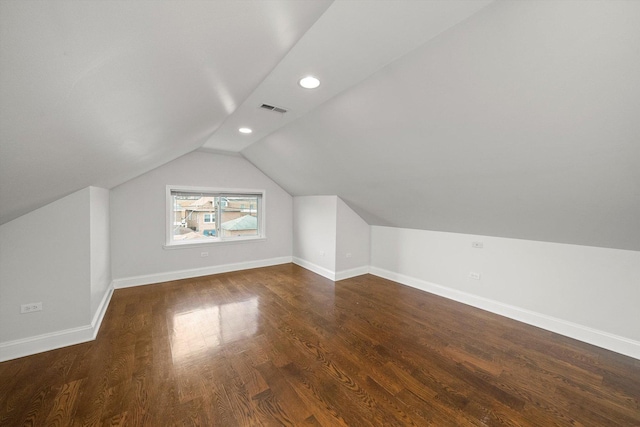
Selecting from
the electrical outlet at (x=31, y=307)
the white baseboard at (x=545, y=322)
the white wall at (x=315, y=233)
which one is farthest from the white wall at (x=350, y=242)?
the electrical outlet at (x=31, y=307)

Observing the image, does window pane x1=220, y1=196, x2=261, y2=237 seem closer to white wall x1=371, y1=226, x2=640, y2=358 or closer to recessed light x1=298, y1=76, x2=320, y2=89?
white wall x1=371, y1=226, x2=640, y2=358

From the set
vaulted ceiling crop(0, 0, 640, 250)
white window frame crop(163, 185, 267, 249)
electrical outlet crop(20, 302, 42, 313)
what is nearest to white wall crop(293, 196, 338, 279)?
white window frame crop(163, 185, 267, 249)

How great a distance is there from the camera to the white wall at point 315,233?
4598 millimetres

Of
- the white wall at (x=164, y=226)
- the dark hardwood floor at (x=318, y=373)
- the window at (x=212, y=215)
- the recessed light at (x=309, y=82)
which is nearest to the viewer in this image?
the dark hardwood floor at (x=318, y=373)

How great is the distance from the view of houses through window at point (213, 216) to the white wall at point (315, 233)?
2.90ft

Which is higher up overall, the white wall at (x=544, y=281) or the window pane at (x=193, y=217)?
the window pane at (x=193, y=217)

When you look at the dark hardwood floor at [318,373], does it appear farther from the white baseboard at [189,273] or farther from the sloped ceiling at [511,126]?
the sloped ceiling at [511,126]

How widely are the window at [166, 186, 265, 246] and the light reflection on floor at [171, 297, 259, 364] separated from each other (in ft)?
5.98

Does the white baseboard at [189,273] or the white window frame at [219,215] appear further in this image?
the white window frame at [219,215]

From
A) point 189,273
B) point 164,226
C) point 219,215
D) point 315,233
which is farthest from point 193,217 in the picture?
point 315,233

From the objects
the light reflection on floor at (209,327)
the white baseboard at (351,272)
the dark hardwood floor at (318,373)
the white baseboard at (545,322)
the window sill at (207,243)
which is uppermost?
the window sill at (207,243)

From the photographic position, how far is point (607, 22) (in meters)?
1.15

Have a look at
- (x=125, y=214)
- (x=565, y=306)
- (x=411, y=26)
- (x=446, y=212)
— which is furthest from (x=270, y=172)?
(x=565, y=306)

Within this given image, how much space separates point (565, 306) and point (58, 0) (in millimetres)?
4184
